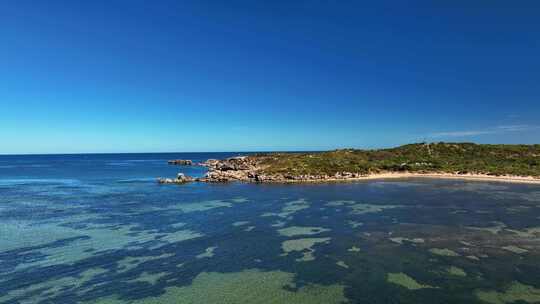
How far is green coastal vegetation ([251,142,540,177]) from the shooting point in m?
84.8

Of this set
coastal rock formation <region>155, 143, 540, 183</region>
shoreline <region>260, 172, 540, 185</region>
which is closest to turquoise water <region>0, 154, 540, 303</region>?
shoreline <region>260, 172, 540, 185</region>

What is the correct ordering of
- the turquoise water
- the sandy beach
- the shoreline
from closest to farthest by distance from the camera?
1. the turquoise water
2. the sandy beach
3. the shoreline

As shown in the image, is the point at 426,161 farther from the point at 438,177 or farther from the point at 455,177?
the point at 455,177

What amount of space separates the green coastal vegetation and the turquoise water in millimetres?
31699

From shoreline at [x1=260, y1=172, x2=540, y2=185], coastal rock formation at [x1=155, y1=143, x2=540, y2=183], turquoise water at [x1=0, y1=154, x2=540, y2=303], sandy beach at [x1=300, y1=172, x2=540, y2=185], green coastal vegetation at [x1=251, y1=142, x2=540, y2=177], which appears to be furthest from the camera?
green coastal vegetation at [x1=251, y1=142, x2=540, y2=177]

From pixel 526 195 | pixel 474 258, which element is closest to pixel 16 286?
pixel 474 258

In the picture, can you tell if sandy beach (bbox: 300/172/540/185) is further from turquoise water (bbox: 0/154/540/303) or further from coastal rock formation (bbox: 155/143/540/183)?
turquoise water (bbox: 0/154/540/303)

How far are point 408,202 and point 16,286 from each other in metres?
47.0

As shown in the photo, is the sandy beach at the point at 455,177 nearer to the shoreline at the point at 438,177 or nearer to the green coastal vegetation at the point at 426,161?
the shoreline at the point at 438,177

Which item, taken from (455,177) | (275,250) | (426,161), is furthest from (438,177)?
(275,250)

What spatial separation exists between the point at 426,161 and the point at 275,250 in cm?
8385

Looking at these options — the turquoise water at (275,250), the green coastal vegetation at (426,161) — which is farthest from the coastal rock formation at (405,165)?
the turquoise water at (275,250)

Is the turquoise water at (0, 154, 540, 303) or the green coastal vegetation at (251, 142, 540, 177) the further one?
the green coastal vegetation at (251, 142, 540, 177)

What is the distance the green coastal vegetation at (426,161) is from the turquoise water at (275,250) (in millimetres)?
31699
